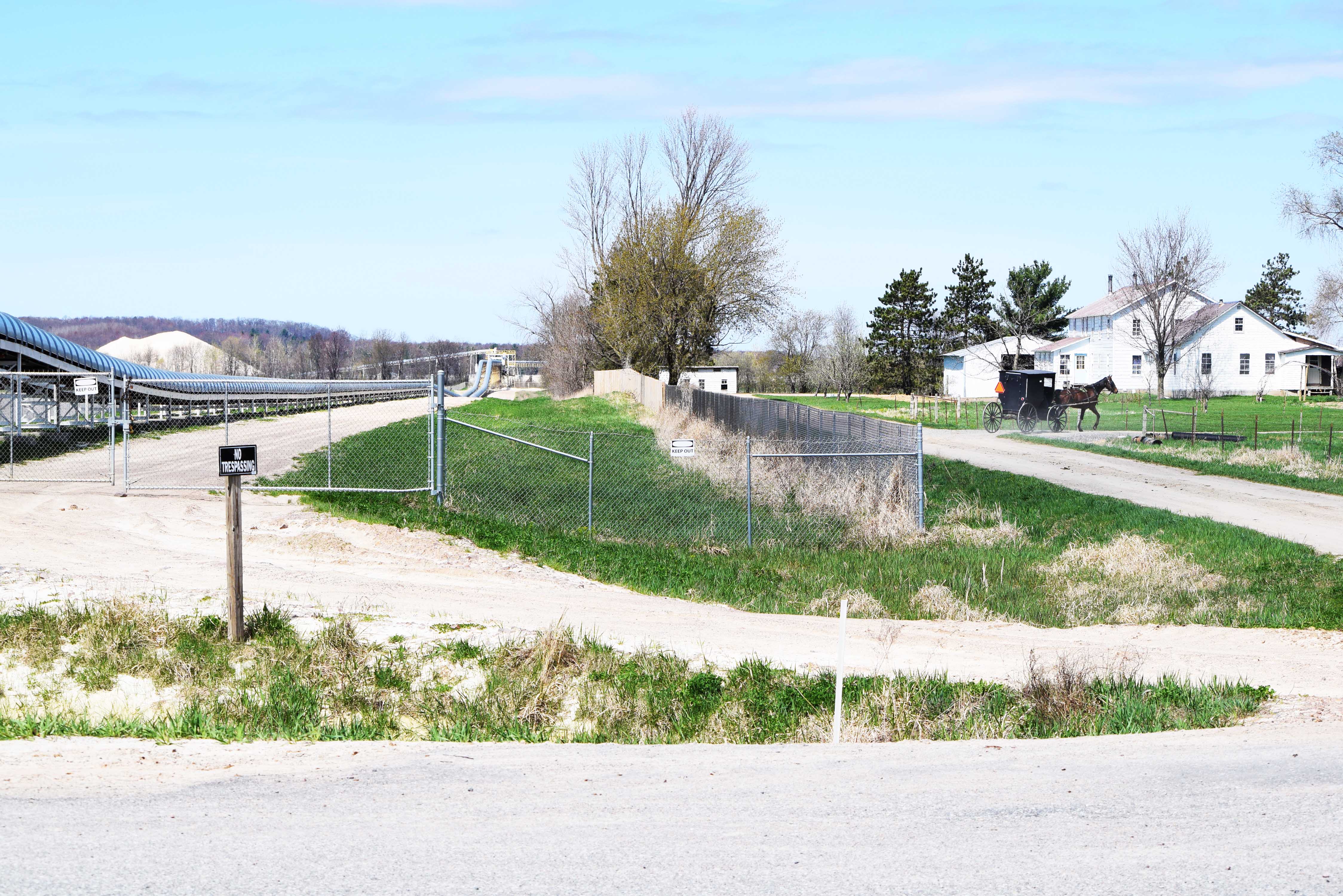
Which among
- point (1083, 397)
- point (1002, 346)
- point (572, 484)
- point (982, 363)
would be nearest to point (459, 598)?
point (572, 484)

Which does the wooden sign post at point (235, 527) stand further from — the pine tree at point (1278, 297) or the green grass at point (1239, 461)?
the pine tree at point (1278, 297)

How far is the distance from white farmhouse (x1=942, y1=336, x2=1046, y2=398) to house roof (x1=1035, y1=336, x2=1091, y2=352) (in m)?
1.07

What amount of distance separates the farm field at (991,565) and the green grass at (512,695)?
437 centimetres

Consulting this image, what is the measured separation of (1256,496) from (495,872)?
22.6 metres

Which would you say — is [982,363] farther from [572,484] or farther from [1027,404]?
[572,484]

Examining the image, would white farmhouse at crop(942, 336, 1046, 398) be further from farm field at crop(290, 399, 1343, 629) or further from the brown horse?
farm field at crop(290, 399, 1343, 629)

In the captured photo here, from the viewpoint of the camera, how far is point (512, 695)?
31.6ft

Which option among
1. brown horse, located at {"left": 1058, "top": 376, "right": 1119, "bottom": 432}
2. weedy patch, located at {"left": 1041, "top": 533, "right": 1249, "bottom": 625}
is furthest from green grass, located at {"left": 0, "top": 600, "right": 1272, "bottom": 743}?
brown horse, located at {"left": 1058, "top": 376, "right": 1119, "bottom": 432}

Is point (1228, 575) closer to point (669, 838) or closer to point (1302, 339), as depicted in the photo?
point (669, 838)

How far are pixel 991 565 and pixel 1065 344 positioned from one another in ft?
235

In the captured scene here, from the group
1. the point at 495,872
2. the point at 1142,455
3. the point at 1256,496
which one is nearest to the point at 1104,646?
the point at 495,872

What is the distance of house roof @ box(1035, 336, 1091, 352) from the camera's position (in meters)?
83.2

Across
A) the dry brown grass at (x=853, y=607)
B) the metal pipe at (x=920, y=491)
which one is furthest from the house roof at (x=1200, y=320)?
the dry brown grass at (x=853, y=607)

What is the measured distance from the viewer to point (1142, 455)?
32.0 meters
